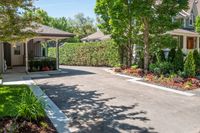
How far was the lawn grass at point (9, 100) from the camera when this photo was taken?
8750mm

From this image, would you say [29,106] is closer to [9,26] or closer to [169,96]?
[9,26]

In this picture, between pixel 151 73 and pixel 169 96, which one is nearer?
pixel 169 96

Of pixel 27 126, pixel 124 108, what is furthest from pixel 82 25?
pixel 27 126

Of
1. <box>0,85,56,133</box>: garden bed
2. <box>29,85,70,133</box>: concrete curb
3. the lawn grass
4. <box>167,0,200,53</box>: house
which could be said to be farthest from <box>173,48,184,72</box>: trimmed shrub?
<box>167,0,200,53</box>: house

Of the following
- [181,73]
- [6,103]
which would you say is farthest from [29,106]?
[181,73]

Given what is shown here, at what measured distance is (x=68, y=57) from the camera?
101ft

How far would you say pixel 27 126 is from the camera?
7430 millimetres

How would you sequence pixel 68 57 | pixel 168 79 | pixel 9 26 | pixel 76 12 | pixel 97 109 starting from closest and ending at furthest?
pixel 97 109
pixel 9 26
pixel 168 79
pixel 68 57
pixel 76 12

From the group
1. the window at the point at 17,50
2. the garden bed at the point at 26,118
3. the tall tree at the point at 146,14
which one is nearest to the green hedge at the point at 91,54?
the tall tree at the point at 146,14

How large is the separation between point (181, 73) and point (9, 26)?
414 inches

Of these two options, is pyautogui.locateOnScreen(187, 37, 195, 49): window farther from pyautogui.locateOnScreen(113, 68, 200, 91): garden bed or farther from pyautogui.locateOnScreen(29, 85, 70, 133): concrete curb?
pyautogui.locateOnScreen(29, 85, 70, 133): concrete curb

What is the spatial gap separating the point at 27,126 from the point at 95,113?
2709 millimetres

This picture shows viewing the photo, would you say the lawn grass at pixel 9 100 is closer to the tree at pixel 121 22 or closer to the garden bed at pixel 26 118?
the garden bed at pixel 26 118

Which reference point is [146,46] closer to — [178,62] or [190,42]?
[178,62]
